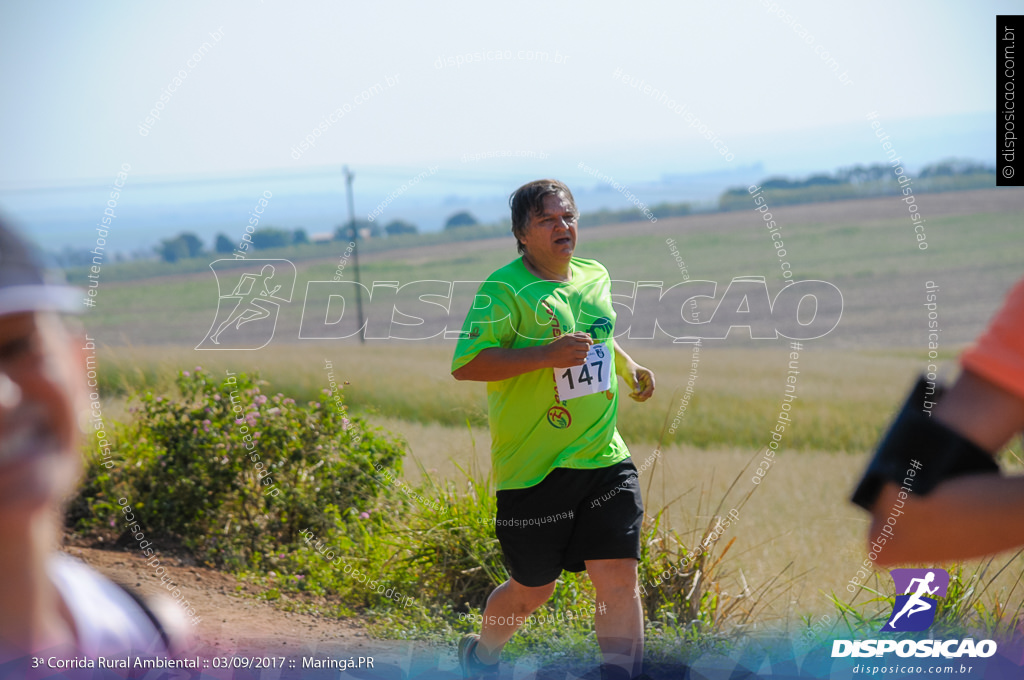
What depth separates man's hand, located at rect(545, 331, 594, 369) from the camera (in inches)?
130

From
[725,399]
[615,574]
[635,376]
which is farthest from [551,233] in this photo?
[725,399]

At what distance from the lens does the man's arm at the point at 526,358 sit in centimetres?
331

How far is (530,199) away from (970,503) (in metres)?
2.71

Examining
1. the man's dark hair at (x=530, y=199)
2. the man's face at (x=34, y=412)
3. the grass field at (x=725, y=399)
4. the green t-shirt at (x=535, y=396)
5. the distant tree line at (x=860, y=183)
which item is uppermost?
the distant tree line at (x=860, y=183)

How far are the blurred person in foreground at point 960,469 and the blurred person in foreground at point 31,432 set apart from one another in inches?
32.2

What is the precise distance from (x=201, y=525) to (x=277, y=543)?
1.41ft

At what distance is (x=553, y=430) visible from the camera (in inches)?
135

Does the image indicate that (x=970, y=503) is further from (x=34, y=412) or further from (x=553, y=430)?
(x=553, y=430)

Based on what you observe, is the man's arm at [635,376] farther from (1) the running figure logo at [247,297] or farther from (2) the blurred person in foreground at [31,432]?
(2) the blurred person in foreground at [31,432]

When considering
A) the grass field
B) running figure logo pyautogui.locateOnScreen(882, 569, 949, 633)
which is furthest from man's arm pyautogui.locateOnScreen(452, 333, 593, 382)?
running figure logo pyautogui.locateOnScreen(882, 569, 949, 633)

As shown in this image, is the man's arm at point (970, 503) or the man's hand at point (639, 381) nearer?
the man's arm at point (970, 503)

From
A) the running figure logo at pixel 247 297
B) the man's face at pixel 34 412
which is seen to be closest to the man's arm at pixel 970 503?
the man's face at pixel 34 412

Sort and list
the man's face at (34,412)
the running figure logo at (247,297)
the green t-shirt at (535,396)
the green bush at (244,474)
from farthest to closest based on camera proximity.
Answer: the running figure logo at (247,297) < the green bush at (244,474) < the green t-shirt at (535,396) < the man's face at (34,412)

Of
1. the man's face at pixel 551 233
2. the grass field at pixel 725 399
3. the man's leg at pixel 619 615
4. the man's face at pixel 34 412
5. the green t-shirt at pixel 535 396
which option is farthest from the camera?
the grass field at pixel 725 399
